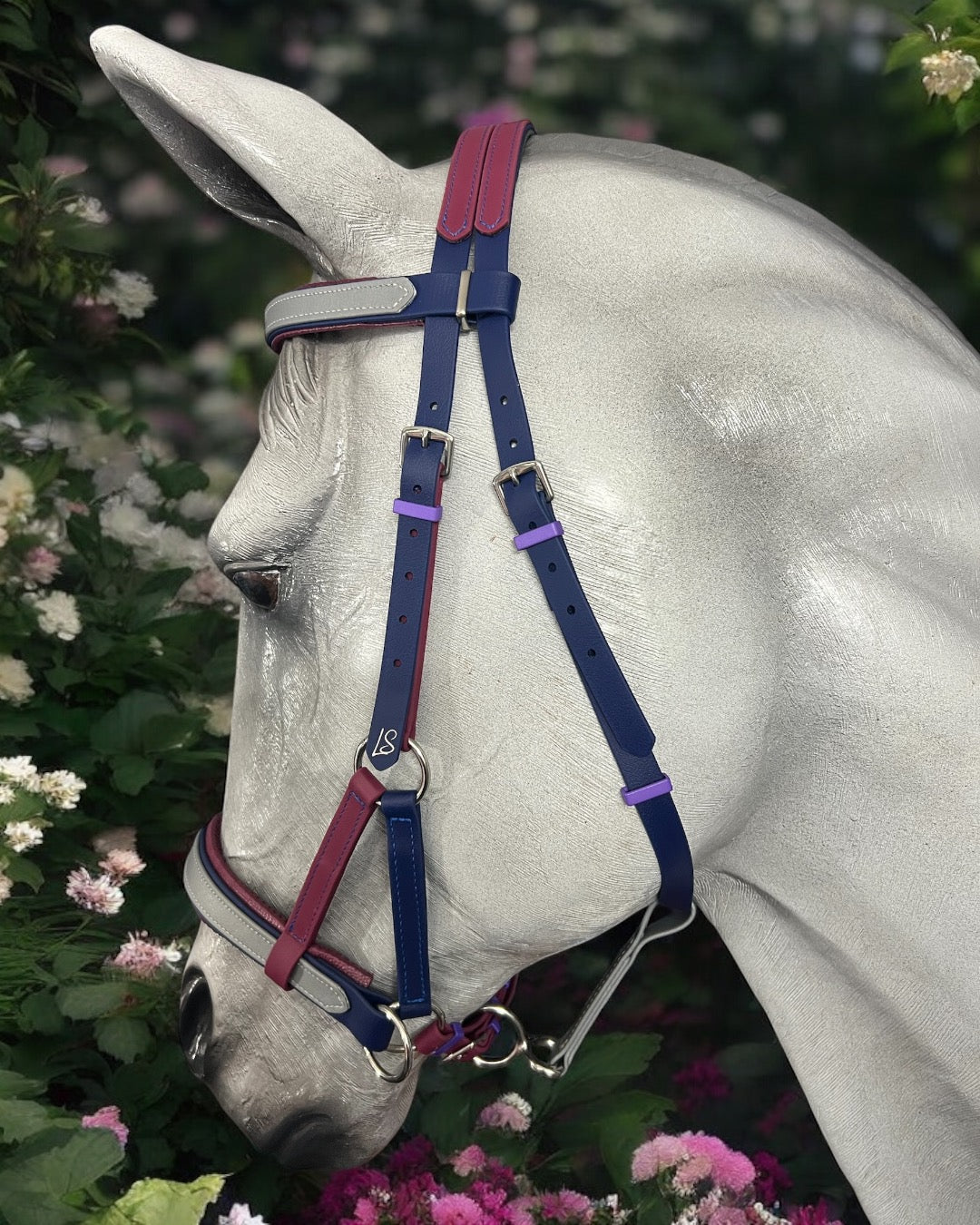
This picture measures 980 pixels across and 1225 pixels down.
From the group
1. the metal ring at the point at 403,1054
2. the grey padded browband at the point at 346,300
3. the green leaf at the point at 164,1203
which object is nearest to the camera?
the green leaf at the point at 164,1203

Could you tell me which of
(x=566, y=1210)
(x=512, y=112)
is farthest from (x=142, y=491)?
(x=566, y=1210)

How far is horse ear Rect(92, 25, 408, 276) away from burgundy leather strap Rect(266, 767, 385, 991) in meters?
0.43

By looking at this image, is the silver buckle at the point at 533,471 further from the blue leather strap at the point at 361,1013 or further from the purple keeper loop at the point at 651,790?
the blue leather strap at the point at 361,1013

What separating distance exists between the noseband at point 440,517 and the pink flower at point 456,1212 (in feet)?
1.15

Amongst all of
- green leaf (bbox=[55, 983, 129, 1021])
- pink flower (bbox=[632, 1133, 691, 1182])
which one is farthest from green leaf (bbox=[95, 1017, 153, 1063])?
pink flower (bbox=[632, 1133, 691, 1182])

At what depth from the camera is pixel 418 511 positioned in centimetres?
100

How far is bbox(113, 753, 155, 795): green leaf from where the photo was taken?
5.32 feet

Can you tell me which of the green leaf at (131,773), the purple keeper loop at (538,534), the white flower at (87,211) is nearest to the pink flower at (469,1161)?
the green leaf at (131,773)

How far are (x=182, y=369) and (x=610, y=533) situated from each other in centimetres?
153

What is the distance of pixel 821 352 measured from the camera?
1.03m

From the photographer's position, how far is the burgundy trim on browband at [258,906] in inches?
45.9

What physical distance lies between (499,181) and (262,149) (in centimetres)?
19

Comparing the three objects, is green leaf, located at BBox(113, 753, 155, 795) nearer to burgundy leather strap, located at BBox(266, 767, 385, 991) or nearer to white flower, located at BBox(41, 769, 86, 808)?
white flower, located at BBox(41, 769, 86, 808)

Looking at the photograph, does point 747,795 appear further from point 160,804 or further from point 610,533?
point 160,804
